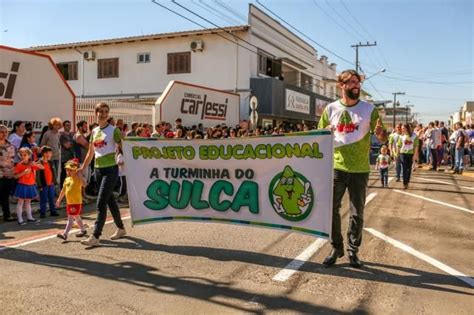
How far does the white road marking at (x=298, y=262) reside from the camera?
5.06 meters

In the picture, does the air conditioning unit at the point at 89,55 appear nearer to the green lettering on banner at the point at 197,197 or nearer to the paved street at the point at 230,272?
the paved street at the point at 230,272

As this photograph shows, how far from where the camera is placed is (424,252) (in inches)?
238

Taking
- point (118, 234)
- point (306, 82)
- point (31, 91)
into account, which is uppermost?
point (306, 82)

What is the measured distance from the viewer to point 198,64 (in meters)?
27.8

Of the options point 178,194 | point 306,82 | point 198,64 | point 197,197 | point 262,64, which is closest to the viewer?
point 197,197

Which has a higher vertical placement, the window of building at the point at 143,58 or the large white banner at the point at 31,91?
the window of building at the point at 143,58

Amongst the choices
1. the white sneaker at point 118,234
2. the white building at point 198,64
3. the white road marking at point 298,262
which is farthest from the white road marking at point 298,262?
the white building at point 198,64

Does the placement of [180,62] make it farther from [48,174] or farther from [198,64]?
[48,174]

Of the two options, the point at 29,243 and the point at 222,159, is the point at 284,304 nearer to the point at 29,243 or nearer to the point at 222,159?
the point at 222,159

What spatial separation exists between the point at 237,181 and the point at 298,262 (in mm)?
1243

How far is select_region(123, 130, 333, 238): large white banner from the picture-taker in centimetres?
549

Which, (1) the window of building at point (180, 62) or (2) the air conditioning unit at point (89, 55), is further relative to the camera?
(2) the air conditioning unit at point (89, 55)

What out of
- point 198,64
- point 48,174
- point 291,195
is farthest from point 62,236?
point 198,64

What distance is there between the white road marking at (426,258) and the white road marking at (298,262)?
0.97 m
